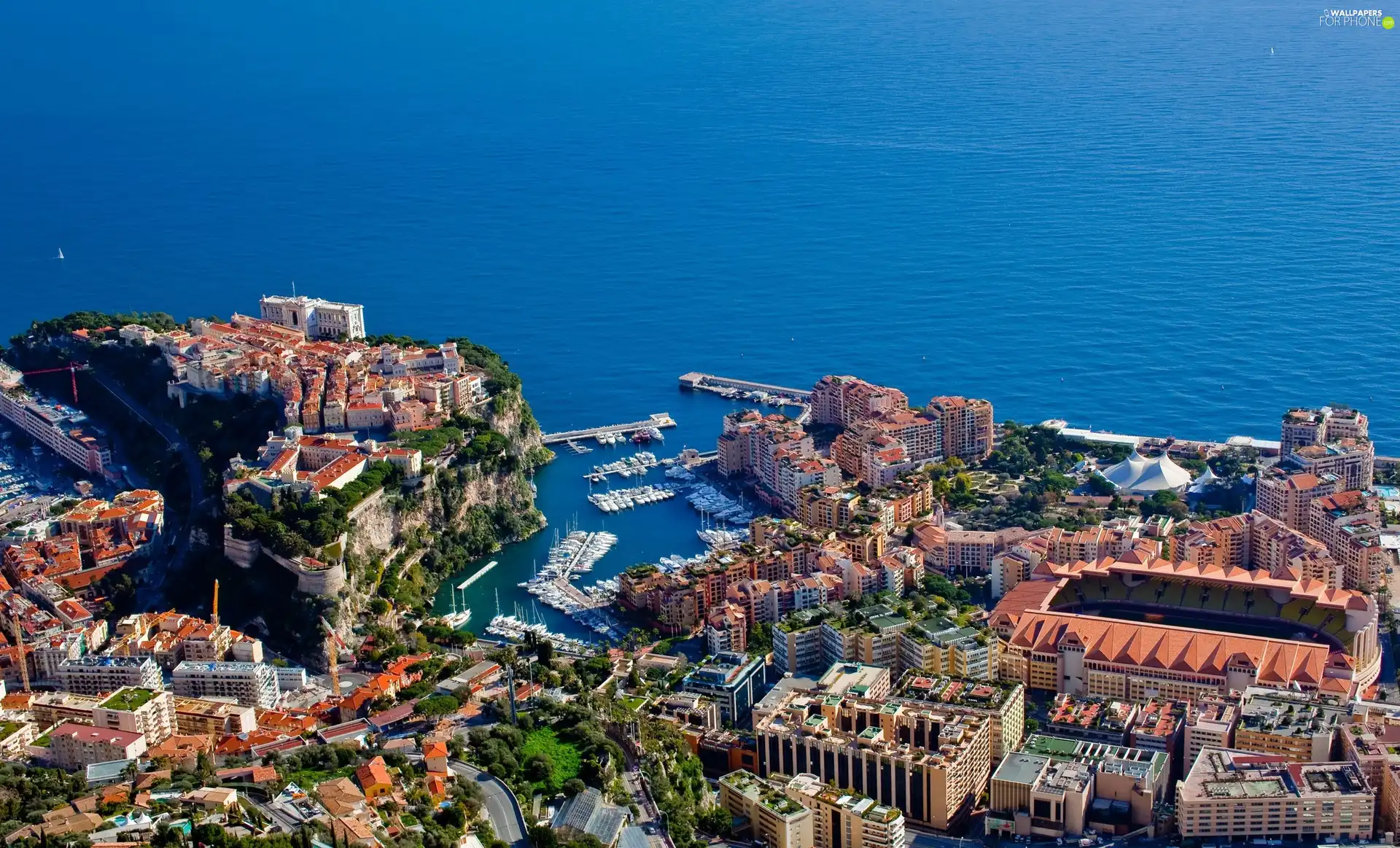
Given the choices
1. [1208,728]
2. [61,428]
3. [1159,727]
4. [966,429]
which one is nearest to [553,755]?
[1159,727]

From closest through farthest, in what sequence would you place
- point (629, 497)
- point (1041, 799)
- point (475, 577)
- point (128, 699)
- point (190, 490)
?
point (1041, 799) < point (128, 699) < point (475, 577) < point (190, 490) < point (629, 497)

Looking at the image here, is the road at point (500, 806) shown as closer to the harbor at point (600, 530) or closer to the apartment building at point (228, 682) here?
the apartment building at point (228, 682)

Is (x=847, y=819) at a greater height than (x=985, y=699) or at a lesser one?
lesser

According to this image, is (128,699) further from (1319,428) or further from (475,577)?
(1319,428)

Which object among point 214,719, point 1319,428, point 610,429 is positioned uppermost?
point 1319,428

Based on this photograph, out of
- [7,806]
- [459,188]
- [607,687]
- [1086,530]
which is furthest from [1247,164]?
[7,806]

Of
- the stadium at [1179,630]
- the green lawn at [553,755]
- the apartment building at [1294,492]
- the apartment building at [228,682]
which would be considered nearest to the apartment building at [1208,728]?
the stadium at [1179,630]
